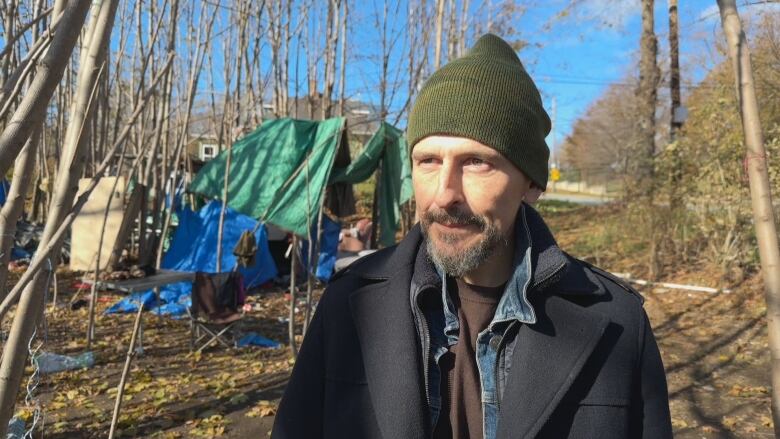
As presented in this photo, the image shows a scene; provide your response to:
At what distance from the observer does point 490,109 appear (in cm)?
136

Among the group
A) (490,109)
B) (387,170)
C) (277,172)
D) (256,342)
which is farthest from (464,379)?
(387,170)

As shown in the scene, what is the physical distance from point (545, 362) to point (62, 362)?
216 inches

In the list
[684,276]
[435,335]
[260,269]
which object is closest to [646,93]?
[684,276]

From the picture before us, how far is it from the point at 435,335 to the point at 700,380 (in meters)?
5.27

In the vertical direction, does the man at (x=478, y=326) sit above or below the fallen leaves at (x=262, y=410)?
above

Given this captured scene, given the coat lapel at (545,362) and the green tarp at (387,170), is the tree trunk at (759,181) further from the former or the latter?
the green tarp at (387,170)

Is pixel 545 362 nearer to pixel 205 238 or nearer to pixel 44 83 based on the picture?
pixel 44 83

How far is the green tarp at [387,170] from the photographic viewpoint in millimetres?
8234

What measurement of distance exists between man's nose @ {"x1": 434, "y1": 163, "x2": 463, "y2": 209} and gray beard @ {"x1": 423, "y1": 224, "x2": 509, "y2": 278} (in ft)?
0.28

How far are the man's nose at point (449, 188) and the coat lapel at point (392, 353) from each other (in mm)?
230

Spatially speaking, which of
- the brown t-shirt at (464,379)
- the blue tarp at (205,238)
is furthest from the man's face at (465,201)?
the blue tarp at (205,238)

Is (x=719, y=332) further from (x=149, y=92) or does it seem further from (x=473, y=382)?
(x=149, y=92)

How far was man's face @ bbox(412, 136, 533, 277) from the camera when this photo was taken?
1.33m

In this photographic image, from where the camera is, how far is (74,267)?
7.84 m
